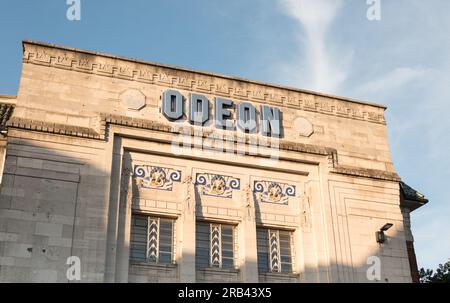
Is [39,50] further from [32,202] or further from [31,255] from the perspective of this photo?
[31,255]

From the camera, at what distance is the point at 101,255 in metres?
18.2

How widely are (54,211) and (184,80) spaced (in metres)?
6.60

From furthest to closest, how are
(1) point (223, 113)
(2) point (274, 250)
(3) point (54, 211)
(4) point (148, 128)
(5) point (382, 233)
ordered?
(1) point (223, 113)
(5) point (382, 233)
(2) point (274, 250)
(4) point (148, 128)
(3) point (54, 211)

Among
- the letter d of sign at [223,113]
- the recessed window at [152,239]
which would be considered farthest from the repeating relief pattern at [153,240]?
the letter d of sign at [223,113]

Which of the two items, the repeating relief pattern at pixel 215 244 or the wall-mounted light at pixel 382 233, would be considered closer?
the repeating relief pattern at pixel 215 244

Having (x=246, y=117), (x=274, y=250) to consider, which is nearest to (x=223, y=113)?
(x=246, y=117)

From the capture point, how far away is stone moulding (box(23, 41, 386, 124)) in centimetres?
2084

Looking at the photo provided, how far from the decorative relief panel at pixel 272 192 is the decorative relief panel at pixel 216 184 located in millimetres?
723

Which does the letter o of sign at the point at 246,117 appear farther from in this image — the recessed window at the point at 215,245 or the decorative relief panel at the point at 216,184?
the recessed window at the point at 215,245

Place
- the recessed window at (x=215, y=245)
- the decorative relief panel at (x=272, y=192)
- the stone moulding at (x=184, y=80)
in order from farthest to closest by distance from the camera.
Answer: the decorative relief panel at (x=272, y=192)
the stone moulding at (x=184, y=80)
the recessed window at (x=215, y=245)

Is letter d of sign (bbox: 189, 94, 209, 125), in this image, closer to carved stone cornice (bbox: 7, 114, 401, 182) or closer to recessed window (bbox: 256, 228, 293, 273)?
carved stone cornice (bbox: 7, 114, 401, 182)

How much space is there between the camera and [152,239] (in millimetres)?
19625

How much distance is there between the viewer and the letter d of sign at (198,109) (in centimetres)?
2143

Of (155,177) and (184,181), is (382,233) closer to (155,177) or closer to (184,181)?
(184,181)
